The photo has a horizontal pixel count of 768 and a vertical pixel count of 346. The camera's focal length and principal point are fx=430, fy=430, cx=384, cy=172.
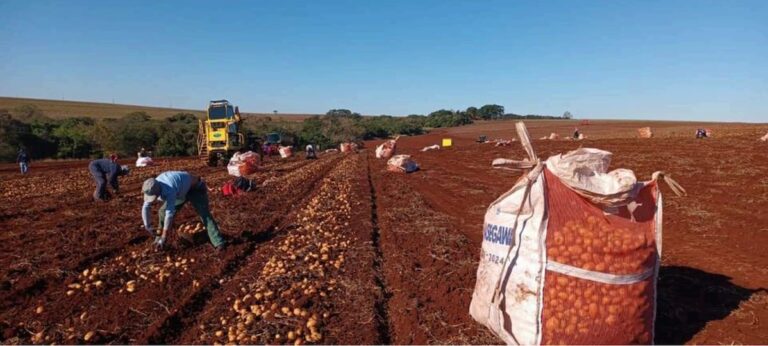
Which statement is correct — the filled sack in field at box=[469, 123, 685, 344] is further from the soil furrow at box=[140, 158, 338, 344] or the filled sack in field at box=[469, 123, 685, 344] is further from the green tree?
the green tree

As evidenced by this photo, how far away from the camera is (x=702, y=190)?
10727mm

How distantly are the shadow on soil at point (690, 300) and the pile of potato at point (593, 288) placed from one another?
0.79m

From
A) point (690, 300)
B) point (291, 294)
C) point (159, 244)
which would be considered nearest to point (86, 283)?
point (159, 244)

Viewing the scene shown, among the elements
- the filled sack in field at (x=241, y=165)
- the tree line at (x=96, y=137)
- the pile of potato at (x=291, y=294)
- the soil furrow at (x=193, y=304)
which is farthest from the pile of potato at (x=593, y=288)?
the tree line at (x=96, y=137)

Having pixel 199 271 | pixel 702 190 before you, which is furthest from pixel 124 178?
pixel 702 190

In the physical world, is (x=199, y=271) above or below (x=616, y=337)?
below

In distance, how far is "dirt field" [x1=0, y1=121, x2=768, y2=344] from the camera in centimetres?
405

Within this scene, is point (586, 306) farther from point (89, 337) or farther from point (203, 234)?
point (203, 234)

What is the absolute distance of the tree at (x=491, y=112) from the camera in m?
111

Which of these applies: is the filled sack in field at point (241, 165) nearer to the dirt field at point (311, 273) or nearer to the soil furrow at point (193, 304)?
the dirt field at point (311, 273)

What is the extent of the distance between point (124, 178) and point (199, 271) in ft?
44.5

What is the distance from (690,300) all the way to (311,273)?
4233 mm

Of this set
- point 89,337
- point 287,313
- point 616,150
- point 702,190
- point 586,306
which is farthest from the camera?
point 616,150

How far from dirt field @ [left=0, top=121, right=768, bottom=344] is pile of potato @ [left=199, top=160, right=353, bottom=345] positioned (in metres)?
0.02
